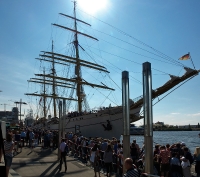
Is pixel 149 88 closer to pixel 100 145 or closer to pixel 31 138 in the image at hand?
pixel 100 145

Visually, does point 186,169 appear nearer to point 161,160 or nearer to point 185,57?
point 161,160

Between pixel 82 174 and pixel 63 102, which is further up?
pixel 63 102

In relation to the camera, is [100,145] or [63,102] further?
[63,102]

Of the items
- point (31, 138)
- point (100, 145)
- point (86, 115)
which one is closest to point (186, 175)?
point (100, 145)

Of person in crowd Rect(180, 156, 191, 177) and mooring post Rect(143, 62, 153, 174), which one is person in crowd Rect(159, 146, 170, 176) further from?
mooring post Rect(143, 62, 153, 174)

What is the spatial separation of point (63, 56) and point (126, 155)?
32483 mm

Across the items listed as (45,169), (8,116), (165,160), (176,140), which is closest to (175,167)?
(165,160)

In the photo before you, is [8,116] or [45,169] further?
[45,169]

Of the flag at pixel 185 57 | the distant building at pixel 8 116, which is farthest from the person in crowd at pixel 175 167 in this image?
the flag at pixel 185 57

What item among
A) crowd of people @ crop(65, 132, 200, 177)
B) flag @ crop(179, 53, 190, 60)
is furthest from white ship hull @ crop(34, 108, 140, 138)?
crowd of people @ crop(65, 132, 200, 177)

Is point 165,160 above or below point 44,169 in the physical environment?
above

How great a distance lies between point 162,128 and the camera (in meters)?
122

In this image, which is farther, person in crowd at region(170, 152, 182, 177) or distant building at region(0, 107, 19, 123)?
person in crowd at region(170, 152, 182, 177)

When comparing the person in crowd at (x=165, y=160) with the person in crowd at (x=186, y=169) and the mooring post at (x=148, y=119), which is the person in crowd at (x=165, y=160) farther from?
the mooring post at (x=148, y=119)
